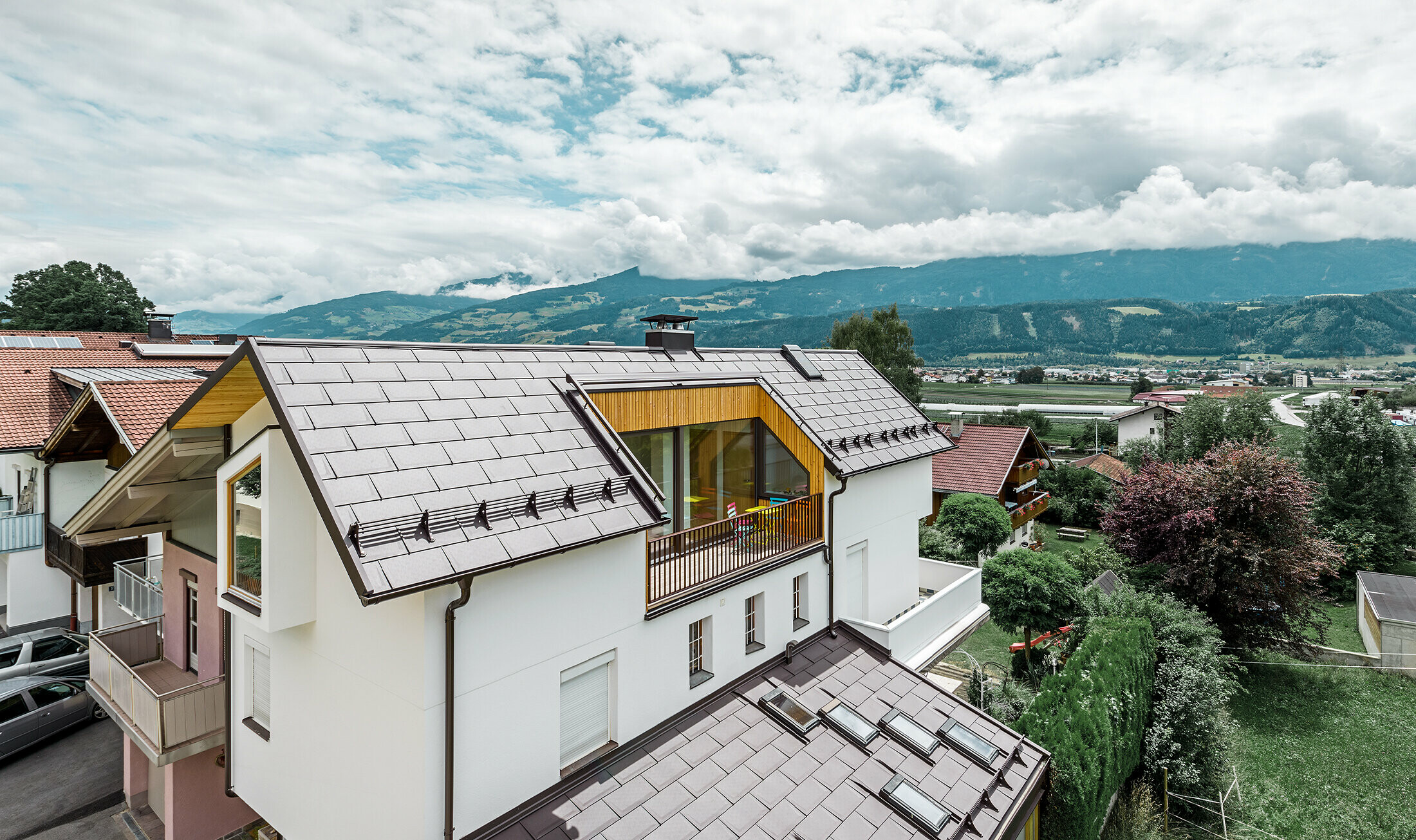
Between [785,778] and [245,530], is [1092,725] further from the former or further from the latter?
[245,530]

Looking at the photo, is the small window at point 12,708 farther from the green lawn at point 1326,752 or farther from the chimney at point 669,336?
the green lawn at point 1326,752

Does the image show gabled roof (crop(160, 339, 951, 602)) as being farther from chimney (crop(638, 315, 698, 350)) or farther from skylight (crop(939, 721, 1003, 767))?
skylight (crop(939, 721, 1003, 767))

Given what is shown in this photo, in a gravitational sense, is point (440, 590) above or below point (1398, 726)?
above

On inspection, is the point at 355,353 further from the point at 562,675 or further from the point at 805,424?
the point at 805,424

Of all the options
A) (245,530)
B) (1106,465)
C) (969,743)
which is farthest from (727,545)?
(1106,465)

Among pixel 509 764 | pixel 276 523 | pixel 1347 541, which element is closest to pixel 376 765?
pixel 509 764

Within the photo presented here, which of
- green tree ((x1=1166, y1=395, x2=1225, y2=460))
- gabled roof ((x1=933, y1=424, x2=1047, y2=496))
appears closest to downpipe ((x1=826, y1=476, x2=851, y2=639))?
gabled roof ((x1=933, y1=424, x2=1047, y2=496))
